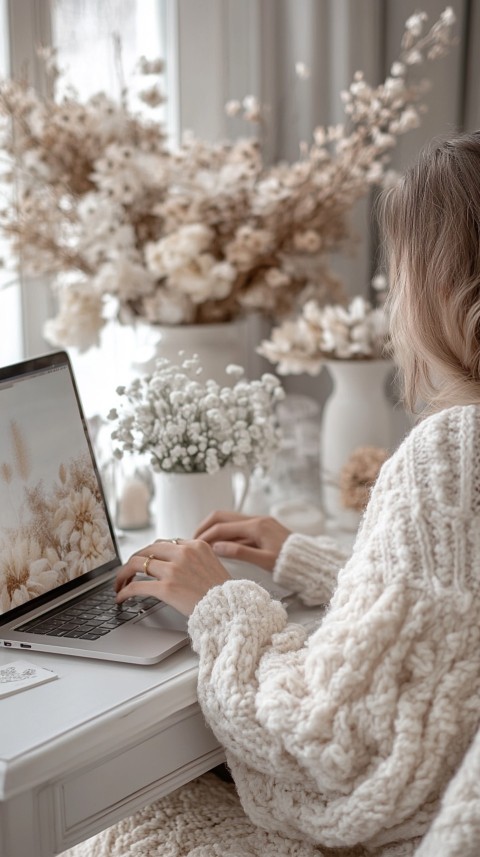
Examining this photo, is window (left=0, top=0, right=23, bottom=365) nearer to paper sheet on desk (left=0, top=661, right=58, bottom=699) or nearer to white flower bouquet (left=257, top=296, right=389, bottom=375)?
white flower bouquet (left=257, top=296, right=389, bottom=375)

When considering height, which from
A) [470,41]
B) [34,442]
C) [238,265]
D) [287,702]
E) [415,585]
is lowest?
[287,702]

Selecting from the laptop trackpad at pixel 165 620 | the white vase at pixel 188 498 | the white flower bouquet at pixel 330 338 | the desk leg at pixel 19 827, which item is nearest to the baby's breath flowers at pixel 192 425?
the white vase at pixel 188 498

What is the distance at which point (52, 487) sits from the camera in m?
1.24

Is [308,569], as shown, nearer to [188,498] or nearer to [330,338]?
[188,498]

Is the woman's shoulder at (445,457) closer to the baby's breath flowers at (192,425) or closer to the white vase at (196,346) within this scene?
the baby's breath flowers at (192,425)

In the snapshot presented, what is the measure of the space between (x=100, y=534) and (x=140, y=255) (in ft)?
2.23

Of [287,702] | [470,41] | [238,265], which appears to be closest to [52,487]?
[287,702]

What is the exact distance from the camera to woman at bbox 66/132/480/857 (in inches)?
37.3

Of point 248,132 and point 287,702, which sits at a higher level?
point 248,132

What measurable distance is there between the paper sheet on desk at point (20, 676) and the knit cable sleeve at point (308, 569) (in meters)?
0.38

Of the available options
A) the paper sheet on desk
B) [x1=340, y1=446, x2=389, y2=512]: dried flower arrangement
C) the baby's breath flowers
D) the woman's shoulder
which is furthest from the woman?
[x1=340, y1=446, x2=389, y2=512]: dried flower arrangement

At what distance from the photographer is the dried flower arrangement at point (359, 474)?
1.75 m

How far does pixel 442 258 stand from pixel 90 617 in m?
0.58

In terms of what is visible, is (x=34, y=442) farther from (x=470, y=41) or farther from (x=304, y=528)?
(x=470, y=41)
